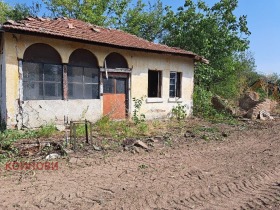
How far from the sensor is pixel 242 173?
213 inches

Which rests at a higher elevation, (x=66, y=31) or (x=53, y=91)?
(x=66, y=31)

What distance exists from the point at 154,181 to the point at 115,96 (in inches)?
278

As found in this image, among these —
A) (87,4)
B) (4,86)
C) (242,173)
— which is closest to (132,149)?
(242,173)

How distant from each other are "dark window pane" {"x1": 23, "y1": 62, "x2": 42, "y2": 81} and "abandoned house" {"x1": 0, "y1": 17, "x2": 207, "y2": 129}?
3 centimetres

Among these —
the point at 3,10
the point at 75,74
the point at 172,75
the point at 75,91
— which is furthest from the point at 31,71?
the point at 3,10

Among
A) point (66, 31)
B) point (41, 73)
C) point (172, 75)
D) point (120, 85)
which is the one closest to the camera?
point (41, 73)

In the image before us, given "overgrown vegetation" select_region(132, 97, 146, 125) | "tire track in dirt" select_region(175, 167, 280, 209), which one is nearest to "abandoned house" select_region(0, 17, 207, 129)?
"overgrown vegetation" select_region(132, 97, 146, 125)

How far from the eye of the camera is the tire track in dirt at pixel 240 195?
3.92 m

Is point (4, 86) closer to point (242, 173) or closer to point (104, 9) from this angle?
point (242, 173)

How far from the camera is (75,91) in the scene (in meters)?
10.4

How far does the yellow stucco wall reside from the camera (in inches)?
348

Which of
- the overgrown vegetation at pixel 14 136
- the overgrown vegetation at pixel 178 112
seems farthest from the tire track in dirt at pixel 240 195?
the overgrown vegetation at pixel 178 112

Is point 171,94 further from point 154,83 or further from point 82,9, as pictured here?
point 82,9

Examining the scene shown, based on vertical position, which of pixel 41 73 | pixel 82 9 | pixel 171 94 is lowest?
pixel 171 94
